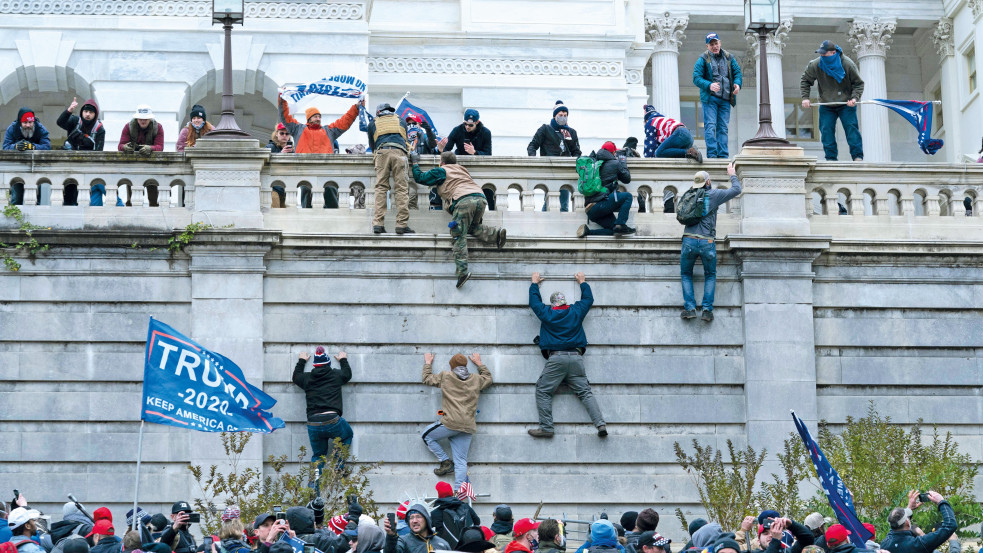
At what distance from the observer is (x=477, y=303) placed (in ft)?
86.4

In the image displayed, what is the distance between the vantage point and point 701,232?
26.2m

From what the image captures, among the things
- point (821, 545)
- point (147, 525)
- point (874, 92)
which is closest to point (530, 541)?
point (821, 545)

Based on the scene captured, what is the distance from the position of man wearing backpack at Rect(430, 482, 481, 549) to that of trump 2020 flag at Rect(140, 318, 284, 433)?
3.09 meters

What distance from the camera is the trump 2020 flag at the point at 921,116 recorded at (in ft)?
97.4

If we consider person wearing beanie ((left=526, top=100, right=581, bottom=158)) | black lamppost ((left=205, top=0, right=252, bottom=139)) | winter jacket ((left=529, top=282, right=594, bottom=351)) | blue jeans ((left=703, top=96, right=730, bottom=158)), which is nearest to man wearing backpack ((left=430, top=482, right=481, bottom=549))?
winter jacket ((left=529, top=282, right=594, bottom=351))

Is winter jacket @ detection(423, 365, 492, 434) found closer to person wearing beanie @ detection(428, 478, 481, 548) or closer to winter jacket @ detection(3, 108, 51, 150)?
person wearing beanie @ detection(428, 478, 481, 548)

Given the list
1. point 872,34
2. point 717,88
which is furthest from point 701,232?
point 872,34

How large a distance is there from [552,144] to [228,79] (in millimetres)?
5562

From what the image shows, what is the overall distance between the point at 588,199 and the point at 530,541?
8341 mm

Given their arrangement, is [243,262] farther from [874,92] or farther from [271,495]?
[874,92]

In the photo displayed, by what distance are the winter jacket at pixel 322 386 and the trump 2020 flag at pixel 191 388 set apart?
2892 millimetres

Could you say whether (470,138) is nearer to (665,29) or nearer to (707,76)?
(707,76)

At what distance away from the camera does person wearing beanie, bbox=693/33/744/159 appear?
2907 cm

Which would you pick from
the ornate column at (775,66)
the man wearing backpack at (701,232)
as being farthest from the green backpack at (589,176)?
the ornate column at (775,66)
